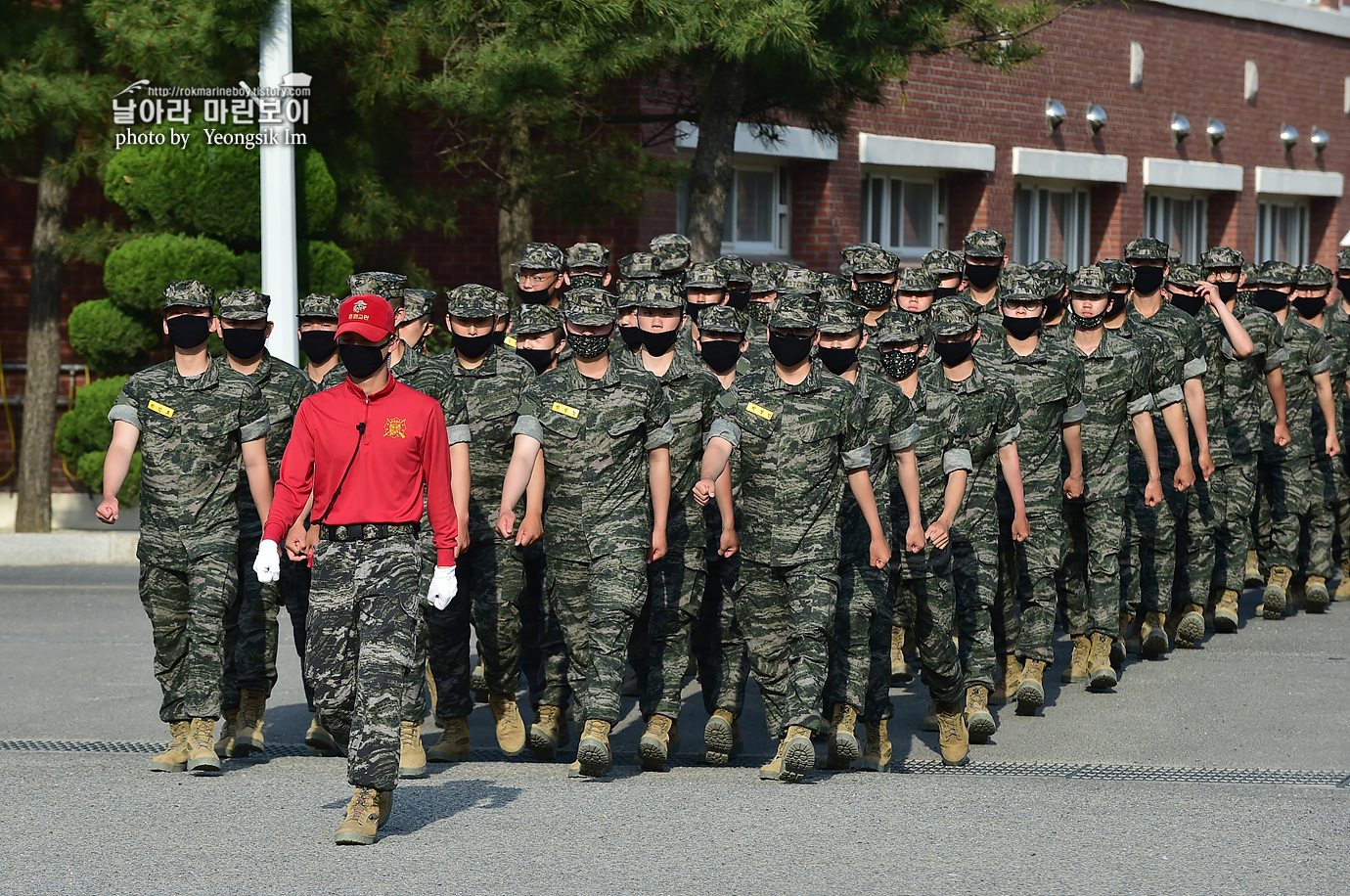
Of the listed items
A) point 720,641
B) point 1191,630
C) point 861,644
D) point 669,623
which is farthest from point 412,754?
point 1191,630

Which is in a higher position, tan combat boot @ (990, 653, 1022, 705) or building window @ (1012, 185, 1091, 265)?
building window @ (1012, 185, 1091, 265)

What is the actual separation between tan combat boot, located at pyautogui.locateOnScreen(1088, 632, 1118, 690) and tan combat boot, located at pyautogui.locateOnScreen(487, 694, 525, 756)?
3192 mm

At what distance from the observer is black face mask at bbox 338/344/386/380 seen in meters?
6.71

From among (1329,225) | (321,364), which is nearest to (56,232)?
(321,364)

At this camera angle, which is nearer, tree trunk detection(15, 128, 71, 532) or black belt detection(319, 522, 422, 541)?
black belt detection(319, 522, 422, 541)

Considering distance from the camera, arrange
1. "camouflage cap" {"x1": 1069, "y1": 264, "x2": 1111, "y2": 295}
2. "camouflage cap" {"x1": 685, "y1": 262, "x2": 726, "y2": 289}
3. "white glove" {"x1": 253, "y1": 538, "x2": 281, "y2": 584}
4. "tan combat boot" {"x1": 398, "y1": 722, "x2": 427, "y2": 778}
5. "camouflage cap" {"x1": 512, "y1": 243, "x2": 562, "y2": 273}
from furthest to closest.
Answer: "camouflage cap" {"x1": 512, "y1": 243, "x2": 562, "y2": 273} < "camouflage cap" {"x1": 1069, "y1": 264, "x2": 1111, "y2": 295} < "camouflage cap" {"x1": 685, "y1": 262, "x2": 726, "y2": 289} < "tan combat boot" {"x1": 398, "y1": 722, "x2": 427, "y2": 778} < "white glove" {"x1": 253, "y1": 538, "x2": 281, "y2": 584}

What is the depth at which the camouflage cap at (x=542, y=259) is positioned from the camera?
1022cm

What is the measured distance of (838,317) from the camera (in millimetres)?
7977

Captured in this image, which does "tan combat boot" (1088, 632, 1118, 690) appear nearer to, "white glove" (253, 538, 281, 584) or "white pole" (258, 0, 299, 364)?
"white glove" (253, 538, 281, 584)

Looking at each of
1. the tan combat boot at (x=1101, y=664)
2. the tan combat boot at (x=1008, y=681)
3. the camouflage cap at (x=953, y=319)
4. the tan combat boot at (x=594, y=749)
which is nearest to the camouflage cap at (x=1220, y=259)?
the tan combat boot at (x=1101, y=664)

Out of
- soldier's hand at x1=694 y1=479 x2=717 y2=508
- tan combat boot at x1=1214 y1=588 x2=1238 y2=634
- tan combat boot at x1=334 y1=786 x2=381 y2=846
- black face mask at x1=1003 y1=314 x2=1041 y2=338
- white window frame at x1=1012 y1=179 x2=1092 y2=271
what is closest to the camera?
tan combat boot at x1=334 y1=786 x2=381 y2=846

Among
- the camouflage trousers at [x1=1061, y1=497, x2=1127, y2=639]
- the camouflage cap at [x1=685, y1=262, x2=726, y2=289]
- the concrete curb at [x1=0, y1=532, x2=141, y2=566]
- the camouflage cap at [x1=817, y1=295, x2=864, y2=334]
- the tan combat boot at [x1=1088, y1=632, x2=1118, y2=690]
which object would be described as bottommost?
the tan combat boot at [x1=1088, y1=632, x2=1118, y2=690]

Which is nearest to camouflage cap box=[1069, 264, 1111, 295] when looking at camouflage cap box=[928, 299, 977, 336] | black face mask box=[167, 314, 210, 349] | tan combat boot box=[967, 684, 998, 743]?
camouflage cap box=[928, 299, 977, 336]

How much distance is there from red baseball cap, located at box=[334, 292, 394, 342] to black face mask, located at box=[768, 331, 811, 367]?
176 cm
